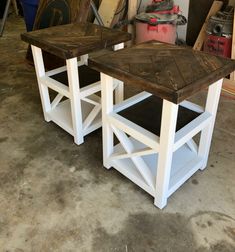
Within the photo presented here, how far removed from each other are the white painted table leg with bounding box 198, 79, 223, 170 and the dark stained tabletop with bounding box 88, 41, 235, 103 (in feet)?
0.37

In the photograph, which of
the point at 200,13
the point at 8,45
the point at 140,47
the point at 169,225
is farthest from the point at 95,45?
the point at 8,45

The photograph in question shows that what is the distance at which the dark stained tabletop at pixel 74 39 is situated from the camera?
1.52 metres

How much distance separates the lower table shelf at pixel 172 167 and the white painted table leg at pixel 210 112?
5cm

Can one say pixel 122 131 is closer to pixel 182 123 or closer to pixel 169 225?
pixel 182 123

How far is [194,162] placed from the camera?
155 cm

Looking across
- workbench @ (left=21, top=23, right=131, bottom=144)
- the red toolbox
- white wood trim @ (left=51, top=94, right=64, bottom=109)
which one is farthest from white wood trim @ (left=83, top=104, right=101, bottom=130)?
the red toolbox

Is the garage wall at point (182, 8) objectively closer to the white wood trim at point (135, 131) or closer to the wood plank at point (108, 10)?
the wood plank at point (108, 10)

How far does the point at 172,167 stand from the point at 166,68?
0.58 metres

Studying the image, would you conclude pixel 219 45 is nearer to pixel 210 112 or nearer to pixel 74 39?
pixel 210 112

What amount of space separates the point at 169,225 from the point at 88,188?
0.49m

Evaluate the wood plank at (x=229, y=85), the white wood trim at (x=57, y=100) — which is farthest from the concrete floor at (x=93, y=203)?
the wood plank at (x=229, y=85)

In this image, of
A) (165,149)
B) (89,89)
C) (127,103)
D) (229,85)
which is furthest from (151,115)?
(229,85)

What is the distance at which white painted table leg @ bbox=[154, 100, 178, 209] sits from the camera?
1.11 metres

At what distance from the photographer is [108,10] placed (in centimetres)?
330
